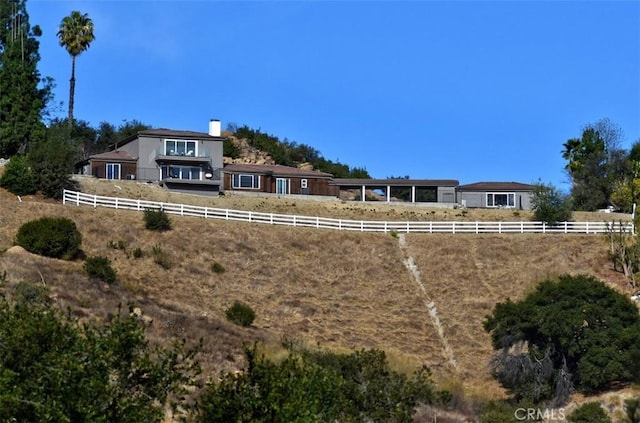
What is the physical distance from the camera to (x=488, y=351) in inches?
2115

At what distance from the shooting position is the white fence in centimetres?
7012

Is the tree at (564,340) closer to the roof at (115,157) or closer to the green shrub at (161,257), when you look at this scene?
the green shrub at (161,257)

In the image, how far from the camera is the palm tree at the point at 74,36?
95250 millimetres

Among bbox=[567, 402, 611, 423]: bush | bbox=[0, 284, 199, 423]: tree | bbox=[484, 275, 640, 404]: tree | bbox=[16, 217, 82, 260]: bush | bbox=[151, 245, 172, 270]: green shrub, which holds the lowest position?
bbox=[567, 402, 611, 423]: bush

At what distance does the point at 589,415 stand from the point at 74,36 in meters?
65.4

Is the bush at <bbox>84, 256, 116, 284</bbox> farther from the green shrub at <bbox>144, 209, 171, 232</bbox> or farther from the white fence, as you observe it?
the white fence

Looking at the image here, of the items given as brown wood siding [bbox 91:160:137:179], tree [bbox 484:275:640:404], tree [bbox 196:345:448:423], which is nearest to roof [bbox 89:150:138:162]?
brown wood siding [bbox 91:160:137:179]

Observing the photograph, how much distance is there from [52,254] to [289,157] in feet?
213

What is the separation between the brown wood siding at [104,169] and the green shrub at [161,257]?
2355 cm

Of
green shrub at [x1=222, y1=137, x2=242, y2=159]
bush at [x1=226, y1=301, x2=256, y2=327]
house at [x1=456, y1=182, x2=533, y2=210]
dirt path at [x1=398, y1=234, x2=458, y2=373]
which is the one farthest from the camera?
green shrub at [x1=222, y1=137, x2=242, y2=159]

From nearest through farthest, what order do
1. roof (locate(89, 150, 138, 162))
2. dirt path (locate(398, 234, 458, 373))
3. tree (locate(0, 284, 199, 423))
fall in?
tree (locate(0, 284, 199, 423)), dirt path (locate(398, 234, 458, 373)), roof (locate(89, 150, 138, 162))

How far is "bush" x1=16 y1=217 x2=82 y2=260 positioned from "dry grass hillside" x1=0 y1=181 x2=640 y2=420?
123 cm

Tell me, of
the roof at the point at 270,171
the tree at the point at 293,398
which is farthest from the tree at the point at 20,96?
the tree at the point at 293,398

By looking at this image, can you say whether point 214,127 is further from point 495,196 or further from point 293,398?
point 293,398
